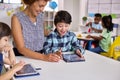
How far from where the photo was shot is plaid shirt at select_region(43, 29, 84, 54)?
190 cm

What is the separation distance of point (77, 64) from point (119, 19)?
454cm

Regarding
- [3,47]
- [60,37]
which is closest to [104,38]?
[60,37]

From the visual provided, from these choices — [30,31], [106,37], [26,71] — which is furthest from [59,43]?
[106,37]

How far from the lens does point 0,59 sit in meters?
1.35

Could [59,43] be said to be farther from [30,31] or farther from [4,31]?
[4,31]

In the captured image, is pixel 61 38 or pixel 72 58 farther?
pixel 61 38

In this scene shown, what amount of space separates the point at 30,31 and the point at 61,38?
0.31 metres

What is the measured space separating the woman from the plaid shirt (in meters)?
0.07

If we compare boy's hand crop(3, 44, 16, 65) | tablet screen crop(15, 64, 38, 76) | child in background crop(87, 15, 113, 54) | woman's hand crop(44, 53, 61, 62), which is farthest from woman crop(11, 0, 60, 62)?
child in background crop(87, 15, 113, 54)

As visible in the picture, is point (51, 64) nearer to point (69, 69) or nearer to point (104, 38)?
point (69, 69)

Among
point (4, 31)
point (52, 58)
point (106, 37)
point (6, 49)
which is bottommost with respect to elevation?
point (106, 37)

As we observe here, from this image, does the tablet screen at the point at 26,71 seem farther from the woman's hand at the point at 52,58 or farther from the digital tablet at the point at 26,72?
the woman's hand at the point at 52,58

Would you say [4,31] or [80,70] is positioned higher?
[4,31]

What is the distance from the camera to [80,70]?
4.56ft
